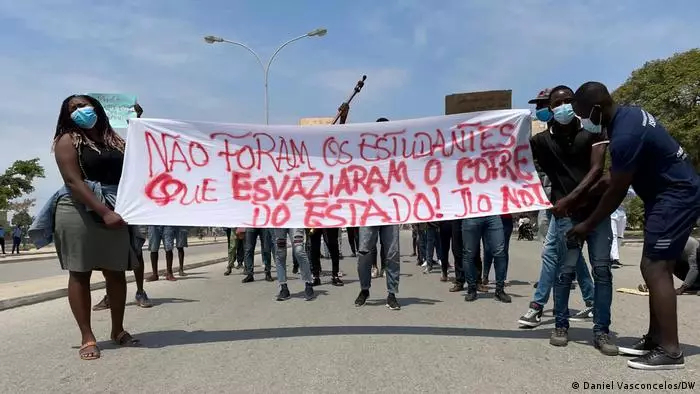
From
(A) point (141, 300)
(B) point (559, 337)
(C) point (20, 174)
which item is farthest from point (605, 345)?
(C) point (20, 174)

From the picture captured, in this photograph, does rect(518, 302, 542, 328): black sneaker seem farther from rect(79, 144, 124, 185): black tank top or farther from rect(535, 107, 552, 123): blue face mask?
rect(79, 144, 124, 185): black tank top

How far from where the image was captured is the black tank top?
426 cm

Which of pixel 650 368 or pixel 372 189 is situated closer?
pixel 650 368

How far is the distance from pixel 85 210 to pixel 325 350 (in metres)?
2.06

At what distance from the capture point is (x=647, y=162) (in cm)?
369

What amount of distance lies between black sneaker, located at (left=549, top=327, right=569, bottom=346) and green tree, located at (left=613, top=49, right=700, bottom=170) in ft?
83.3

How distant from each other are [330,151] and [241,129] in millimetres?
781

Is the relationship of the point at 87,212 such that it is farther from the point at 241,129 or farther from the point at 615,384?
the point at 615,384

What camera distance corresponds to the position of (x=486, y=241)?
6.73 m

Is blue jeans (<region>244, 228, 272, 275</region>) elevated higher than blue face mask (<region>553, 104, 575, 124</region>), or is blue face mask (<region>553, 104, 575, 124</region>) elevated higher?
blue face mask (<region>553, 104, 575, 124</region>)

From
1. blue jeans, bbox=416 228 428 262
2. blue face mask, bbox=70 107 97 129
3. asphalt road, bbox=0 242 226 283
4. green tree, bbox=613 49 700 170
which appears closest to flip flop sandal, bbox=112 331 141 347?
blue face mask, bbox=70 107 97 129

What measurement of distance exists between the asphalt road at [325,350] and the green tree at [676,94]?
23186 mm

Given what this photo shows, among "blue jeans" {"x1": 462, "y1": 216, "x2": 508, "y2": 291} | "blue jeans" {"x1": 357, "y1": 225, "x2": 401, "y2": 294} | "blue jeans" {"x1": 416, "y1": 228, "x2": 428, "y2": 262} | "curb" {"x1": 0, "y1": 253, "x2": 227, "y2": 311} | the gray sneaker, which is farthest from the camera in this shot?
"blue jeans" {"x1": 416, "y1": 228, "x2": 428, "y2": 262}

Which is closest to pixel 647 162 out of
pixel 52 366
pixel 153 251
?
pixel 52 366
